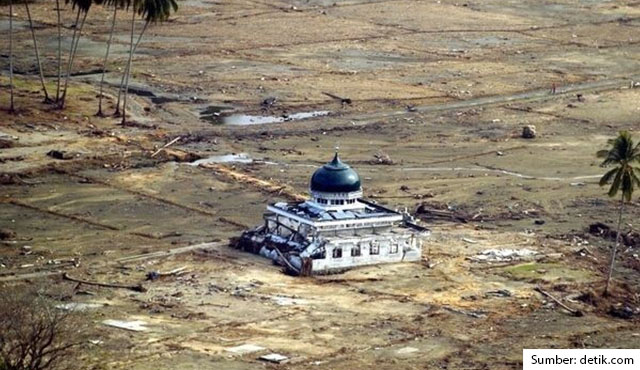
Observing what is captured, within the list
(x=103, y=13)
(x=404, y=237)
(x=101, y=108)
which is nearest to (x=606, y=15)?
(x=103, y=13)

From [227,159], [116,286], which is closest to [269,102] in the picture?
[227,159]

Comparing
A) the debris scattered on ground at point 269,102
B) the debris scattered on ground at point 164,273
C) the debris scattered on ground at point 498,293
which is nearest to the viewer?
the debris scattered on ground at point 498,293

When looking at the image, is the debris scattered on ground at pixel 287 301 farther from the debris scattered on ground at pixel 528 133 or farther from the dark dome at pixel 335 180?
the debris scattered on ground at pixel 528 133

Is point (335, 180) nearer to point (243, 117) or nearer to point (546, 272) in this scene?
point (546, 272)

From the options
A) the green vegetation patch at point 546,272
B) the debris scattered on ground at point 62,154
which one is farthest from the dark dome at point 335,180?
the debris scattered on ground at point 62,154

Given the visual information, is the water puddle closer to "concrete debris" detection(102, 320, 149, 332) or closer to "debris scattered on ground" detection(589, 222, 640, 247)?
"debris scattered on ground" detection(589, 222, 640, 247)

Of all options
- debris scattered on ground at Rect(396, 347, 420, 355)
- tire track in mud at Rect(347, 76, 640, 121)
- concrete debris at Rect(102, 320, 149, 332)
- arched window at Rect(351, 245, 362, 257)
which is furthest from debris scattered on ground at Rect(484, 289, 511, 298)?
tire track in mud at Rect(347, 76, 640, 121)

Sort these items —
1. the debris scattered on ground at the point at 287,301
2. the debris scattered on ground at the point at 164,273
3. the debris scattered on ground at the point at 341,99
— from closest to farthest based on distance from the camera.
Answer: the debris scattered on ground at the point at 287,301 < the debris scattered on ground at the point at 164,273 < the debris scattered on ground at the point at 341,99
